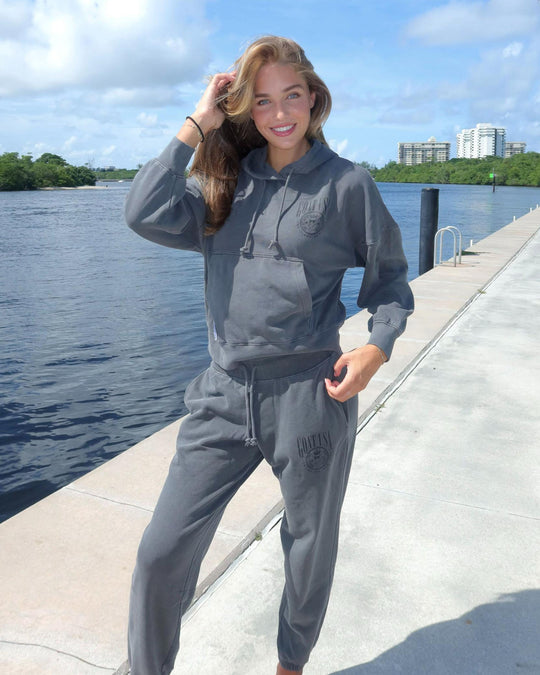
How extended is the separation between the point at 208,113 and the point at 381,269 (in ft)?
2.19

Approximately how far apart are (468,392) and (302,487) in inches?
148

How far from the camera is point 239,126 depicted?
2055 millimetres

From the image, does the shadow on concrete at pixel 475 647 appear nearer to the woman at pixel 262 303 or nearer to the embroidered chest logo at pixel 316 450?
the woman at pixel 262 303

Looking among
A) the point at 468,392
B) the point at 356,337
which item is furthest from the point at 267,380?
the point at 356,337

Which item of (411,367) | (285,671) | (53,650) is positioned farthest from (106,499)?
(411,367)

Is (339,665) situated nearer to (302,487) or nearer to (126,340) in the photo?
(302,487)

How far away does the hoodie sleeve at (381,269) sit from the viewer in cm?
192

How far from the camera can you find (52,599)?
8.93ft

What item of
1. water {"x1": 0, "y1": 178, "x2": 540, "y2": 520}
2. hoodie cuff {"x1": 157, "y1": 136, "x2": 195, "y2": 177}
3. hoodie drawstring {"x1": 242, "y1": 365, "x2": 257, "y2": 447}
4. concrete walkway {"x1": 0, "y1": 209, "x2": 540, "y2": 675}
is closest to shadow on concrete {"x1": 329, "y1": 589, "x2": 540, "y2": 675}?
concrete walkway {"x1": 0, "y1": 209, "x2": 540, "y2": 675}

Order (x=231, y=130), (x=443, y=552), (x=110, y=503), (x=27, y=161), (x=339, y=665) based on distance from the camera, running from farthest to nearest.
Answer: (x=27, y=161), (x=110, y=503), (x=443, y=552), (x=339, y=665), (x=231, y=130)

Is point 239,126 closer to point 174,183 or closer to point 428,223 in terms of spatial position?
point 174,183

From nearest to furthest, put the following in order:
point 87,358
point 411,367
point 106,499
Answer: point 106,499
point 411,367
point 87,358

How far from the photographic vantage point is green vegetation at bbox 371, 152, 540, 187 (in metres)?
140

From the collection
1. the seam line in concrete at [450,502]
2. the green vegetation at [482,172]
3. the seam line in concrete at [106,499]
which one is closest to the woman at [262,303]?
the seam line in concrete at [106,499]
